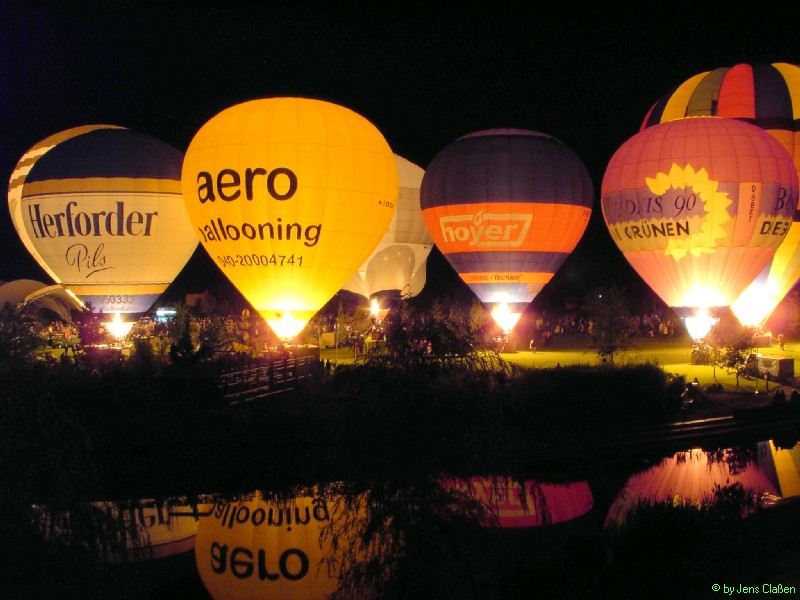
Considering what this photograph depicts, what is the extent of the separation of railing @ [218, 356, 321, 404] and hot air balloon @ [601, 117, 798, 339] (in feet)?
25.3

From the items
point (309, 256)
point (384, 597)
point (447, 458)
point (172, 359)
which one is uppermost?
point (309, 256)

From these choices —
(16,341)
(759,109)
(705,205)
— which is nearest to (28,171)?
(16,341)

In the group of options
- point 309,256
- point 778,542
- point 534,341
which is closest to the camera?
point 778,542

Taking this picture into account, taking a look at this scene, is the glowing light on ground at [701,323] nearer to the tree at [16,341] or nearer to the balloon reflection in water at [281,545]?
the balloon reflection in water at [281,545]

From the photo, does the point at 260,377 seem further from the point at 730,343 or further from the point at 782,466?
the point at 730,343

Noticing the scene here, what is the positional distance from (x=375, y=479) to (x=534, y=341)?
13.8 metres

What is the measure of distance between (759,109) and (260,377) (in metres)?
12.8

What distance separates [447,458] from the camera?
1494 centimetres

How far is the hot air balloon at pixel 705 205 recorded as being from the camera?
20797 millimetres

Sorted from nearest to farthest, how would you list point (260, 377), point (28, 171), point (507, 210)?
point (260, 377) → point (507, 210) → point (28, 171)

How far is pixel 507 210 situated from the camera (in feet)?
74.2

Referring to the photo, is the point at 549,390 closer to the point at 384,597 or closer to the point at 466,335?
the point at 466,335

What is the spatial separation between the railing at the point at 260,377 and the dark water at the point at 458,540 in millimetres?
2153

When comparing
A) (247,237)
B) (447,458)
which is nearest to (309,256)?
(247,237)
